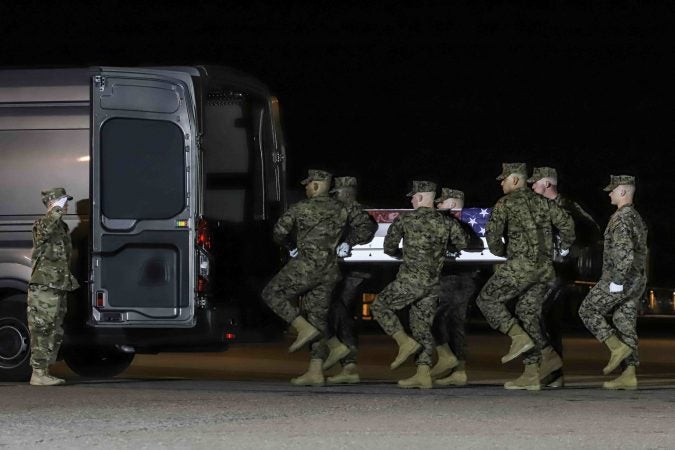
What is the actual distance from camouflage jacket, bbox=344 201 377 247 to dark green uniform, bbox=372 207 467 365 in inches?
10.9

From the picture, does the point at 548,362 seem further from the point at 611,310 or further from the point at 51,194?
the point at 51,194

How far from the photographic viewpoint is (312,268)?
1309 cm

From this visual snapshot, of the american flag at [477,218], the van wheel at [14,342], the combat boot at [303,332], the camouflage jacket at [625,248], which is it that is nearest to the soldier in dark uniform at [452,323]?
the american flag at [477,218]

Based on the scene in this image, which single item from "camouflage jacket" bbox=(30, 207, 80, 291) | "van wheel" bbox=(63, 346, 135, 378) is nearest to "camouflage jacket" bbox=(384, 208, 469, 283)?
"camouflage jacket" bbox=(30, 207, 80, 291)

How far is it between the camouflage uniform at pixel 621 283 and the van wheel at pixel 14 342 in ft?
14.8

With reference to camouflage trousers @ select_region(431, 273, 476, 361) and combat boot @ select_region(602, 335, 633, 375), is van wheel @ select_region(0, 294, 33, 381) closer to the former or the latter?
camouflage trousers @ select_region(431, 273, 476, 361)

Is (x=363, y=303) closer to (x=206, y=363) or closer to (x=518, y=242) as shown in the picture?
(x=206, y=363)

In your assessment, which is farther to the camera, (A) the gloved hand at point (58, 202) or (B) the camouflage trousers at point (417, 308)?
(B) the camouflage trousers at point (417, 308)

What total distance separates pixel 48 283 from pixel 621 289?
4457mm

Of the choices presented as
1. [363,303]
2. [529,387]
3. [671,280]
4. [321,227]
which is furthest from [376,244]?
[671,280]

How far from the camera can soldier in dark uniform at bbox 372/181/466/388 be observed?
42.2 ft

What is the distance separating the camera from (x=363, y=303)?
23984mm

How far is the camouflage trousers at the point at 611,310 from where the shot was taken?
12.6 metres

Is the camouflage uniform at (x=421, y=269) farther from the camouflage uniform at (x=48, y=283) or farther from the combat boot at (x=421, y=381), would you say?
the camouflage uniform at (x=48, y=283)
